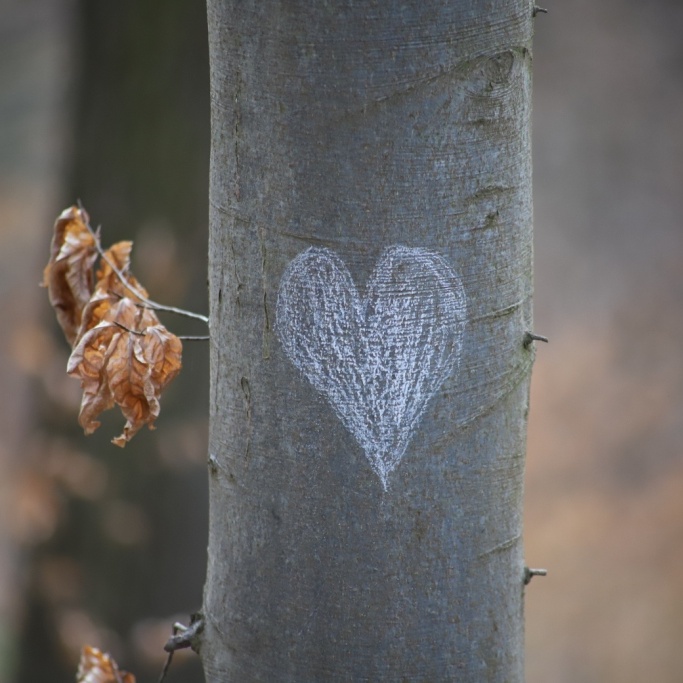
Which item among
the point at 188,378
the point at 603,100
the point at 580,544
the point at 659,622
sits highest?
the point at 603,100

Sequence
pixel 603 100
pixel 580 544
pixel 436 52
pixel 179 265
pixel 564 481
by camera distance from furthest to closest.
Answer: pixel 603 100
pixel 564 481
pixel 580 544
pixel 179 265
pixel 436 52

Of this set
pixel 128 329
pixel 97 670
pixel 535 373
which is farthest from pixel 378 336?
pixel 535 373

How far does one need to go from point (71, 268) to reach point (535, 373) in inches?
236

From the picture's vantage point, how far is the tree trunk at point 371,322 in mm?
1064

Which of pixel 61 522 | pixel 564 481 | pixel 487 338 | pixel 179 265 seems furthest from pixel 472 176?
pixel 564 481

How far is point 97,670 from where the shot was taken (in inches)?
61.9

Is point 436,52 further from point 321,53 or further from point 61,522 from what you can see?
point 61,522

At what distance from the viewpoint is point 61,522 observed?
373 centimetres

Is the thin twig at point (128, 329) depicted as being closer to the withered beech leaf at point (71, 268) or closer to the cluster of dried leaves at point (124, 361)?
the cluster of dried leaves at point (124, 361)

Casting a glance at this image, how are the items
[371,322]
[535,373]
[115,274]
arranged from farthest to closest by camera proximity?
[535,373] → [115,274] → [371,322]

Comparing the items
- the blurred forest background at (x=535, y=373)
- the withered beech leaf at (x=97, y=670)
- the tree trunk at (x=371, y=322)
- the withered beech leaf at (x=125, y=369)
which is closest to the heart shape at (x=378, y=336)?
the tree trunk at (x=371, y=322)

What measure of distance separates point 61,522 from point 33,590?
0.39 m

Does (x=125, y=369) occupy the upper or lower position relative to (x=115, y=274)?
lower

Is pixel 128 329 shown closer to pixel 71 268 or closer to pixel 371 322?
pixel 71 268
